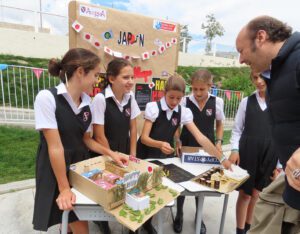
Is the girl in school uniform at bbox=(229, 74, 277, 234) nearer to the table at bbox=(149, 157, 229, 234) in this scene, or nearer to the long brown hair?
the table at bbox=(149, 157, 229, 234)

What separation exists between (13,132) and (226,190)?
4883 mm

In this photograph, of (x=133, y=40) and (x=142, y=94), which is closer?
(x=133, y=40)

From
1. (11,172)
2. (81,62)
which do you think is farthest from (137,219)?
(11,172)

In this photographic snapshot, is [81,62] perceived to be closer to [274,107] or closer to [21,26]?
[274,107]

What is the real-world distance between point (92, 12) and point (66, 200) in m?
1.97

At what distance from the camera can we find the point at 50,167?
158 centimetres

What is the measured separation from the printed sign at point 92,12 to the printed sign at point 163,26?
73 cm

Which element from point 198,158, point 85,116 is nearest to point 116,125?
point 85,116

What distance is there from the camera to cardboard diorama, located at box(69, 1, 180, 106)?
2.57 meters

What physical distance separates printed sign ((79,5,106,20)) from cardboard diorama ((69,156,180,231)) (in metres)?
1.60

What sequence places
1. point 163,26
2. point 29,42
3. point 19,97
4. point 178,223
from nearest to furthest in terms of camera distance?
point 178,223, point 163,26, point 19,97, point 29,42

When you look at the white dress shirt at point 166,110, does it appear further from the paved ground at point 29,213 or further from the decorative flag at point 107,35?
the decorative flag at point 107,35

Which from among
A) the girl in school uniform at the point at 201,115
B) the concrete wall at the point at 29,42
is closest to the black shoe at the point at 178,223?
the girl in school uniform at the point at 201,115

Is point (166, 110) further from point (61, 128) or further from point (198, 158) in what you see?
point (61, 128)
